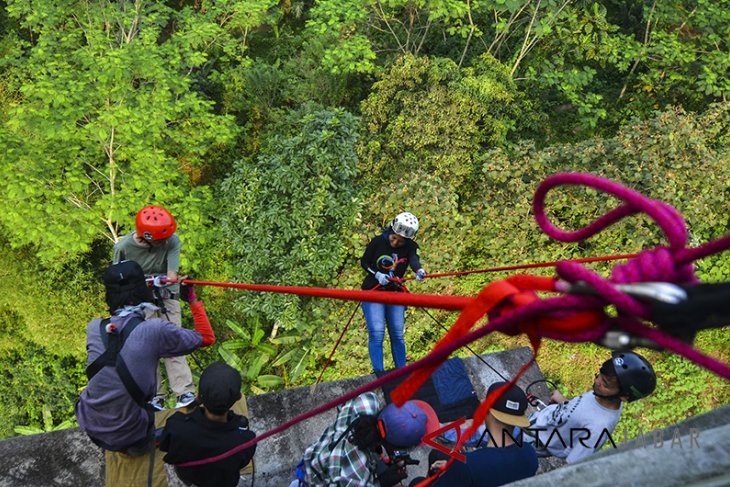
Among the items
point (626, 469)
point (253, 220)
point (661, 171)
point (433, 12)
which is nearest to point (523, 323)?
point (626, 469)

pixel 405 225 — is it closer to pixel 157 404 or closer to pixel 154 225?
pixel 154 225

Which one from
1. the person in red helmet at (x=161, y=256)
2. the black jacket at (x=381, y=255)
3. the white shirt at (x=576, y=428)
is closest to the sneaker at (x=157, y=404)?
the person in red helmet at (x=161, y=256)

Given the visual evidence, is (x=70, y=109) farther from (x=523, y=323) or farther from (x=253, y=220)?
(x=523, y=323)

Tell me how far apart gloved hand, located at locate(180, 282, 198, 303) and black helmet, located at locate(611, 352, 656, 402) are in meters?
2.79

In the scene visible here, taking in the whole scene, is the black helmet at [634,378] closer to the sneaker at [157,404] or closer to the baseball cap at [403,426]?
the baseball cap at [403,426]

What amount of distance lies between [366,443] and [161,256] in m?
2.66

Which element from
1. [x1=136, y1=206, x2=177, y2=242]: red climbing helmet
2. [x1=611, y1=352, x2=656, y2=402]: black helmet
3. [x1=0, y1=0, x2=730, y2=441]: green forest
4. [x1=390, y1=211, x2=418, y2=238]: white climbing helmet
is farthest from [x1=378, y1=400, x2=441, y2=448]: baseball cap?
[x1=0, y1=0, x2=730, y2=441]: green forest

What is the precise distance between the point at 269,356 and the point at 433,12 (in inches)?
259

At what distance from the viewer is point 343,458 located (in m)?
3.37

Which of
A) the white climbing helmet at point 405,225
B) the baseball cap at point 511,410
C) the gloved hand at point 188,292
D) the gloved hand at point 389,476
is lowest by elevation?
the gloved hand at point 188,292

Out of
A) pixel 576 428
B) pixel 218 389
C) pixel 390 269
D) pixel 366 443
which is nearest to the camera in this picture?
pixel 218 389

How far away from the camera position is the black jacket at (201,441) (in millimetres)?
3182

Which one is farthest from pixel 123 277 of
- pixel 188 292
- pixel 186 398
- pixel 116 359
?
pixel 186 398

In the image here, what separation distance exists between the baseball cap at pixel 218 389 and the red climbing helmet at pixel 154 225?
78.6 inches
